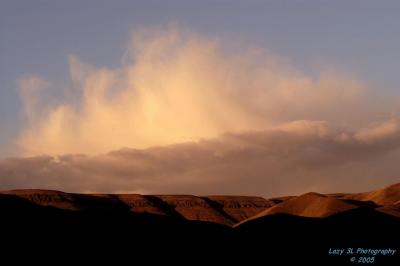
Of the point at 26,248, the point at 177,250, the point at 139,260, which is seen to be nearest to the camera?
the point at 26,248

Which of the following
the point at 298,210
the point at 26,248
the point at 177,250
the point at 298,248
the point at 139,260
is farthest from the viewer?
the point at 298,210

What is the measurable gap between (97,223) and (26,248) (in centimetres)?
1871

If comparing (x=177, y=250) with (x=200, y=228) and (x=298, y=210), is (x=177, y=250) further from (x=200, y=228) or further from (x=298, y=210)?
(x=298, y=210)

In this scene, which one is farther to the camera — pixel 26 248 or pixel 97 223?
pixel 97 223

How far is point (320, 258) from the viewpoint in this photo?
3718 inches

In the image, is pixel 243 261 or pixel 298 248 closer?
pixel 243 261

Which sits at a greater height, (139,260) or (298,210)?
(298,210)

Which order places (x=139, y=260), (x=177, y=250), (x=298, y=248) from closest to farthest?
(x=139, y=260) < (x=177, y=250) < (x=298, y=248)

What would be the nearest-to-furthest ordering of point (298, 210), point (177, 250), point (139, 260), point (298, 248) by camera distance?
1. point (139, 260)
2. point (177, 250)
3. point (298, 248)
4. point (298, 210)

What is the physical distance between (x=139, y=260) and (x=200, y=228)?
83.3 ft

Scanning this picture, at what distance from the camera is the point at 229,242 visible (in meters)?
101

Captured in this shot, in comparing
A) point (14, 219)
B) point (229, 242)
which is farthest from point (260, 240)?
point (14, 219)

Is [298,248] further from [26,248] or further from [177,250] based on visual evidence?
[26,248]

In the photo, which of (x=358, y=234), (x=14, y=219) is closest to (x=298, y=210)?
(x=358, y=234)
